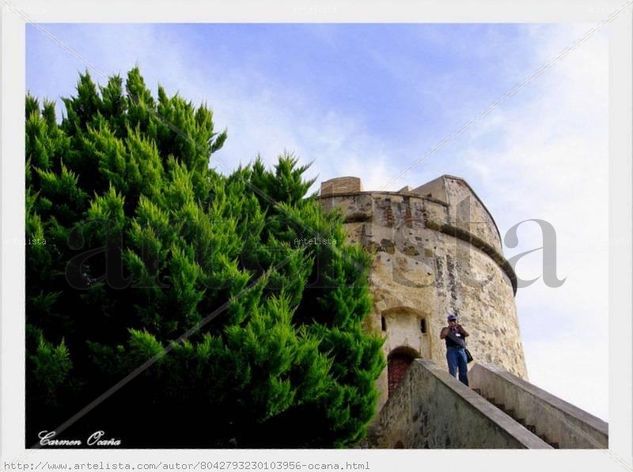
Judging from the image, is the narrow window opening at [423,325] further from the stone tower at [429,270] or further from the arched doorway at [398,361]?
the arched doorway at [398,361]

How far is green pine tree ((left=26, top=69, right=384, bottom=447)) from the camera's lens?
7.18 m

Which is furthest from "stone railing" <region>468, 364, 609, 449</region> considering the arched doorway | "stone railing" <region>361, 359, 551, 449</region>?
the arched doorway

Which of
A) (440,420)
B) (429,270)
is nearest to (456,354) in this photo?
(440,420)

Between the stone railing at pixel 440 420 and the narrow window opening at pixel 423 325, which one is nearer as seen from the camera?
the stone railing at pixel 440 420

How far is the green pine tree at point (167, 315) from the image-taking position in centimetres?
718

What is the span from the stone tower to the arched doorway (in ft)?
0.06

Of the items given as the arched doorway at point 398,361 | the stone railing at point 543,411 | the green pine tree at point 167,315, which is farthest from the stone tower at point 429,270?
the green pine tree at point 167,315

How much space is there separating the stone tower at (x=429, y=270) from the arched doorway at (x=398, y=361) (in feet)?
0.06
